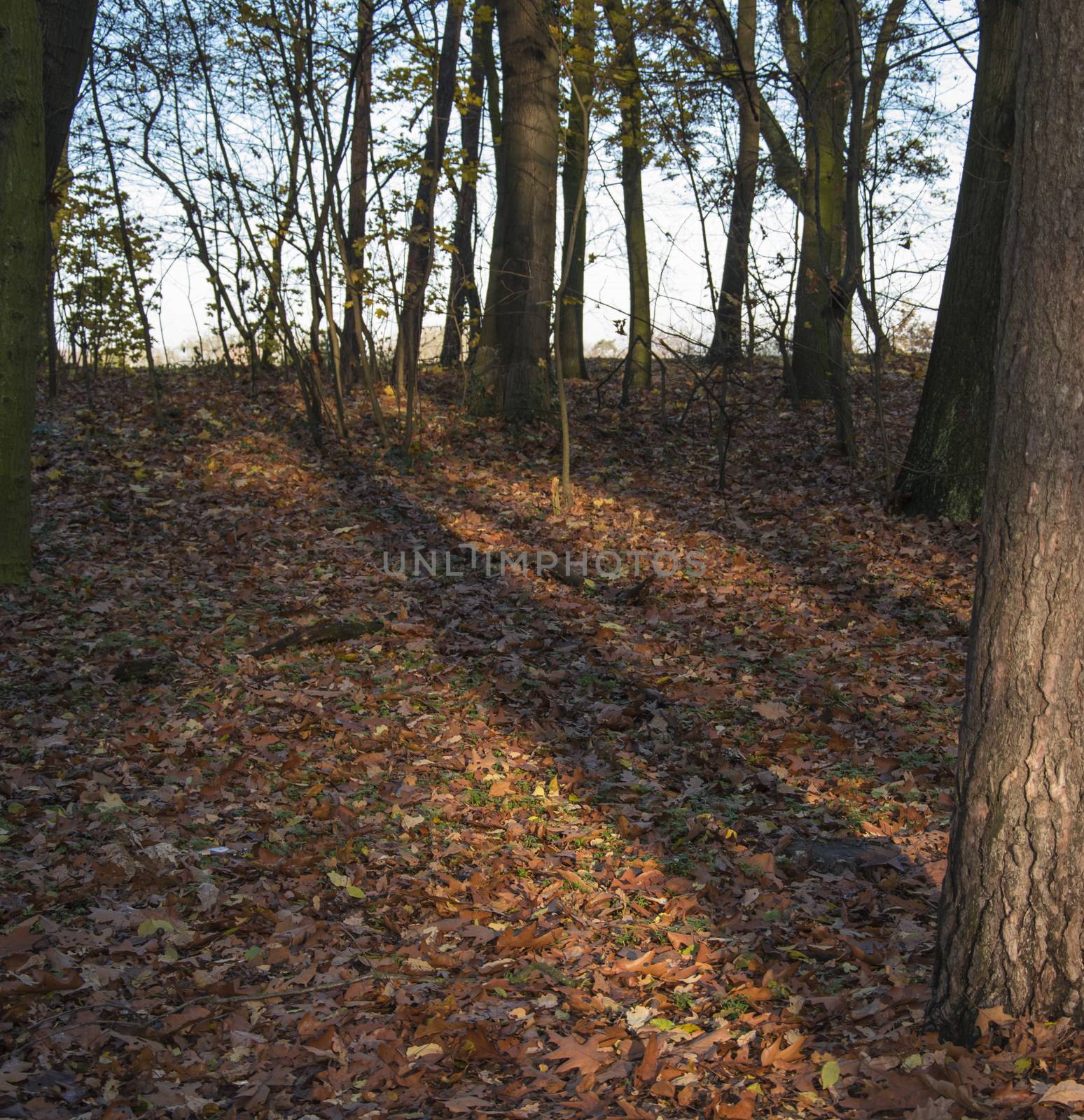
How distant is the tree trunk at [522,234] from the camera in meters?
11.5

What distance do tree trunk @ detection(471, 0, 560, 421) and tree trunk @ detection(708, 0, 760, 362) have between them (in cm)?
217

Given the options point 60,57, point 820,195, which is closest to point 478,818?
point 60,57

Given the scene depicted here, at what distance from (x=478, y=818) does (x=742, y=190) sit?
7705 mm

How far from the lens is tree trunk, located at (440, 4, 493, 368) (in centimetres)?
1275

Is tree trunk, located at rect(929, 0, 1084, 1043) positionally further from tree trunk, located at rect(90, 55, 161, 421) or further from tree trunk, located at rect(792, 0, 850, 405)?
tree trunk, located at rect(90, 55, 161, 421)

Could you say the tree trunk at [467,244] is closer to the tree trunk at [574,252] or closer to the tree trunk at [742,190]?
the tree trunk at [574,252]

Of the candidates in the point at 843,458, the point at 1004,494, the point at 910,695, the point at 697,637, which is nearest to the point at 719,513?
the point at 843,458

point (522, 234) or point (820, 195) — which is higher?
point (820, 195)

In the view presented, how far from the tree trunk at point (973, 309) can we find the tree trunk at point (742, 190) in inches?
78.2

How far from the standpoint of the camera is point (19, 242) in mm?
6590

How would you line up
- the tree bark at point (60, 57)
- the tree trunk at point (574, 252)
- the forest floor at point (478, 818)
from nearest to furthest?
the forest floor at point (478, 818) → the tree bark at point (60, 57) → the tree trunk at point (574, 252)

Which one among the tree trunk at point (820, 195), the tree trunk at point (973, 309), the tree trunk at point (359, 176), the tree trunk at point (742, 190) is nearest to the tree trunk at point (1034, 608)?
the tree trunk at point (973, 309)

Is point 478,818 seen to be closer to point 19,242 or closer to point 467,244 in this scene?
point 19,242

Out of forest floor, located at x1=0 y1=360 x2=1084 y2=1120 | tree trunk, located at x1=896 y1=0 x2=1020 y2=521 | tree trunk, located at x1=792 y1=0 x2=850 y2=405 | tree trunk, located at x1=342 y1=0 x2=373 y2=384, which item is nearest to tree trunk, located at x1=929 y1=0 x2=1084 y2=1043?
forest floor, located at x1=0 y1=360 x2=1084 y2=1120
